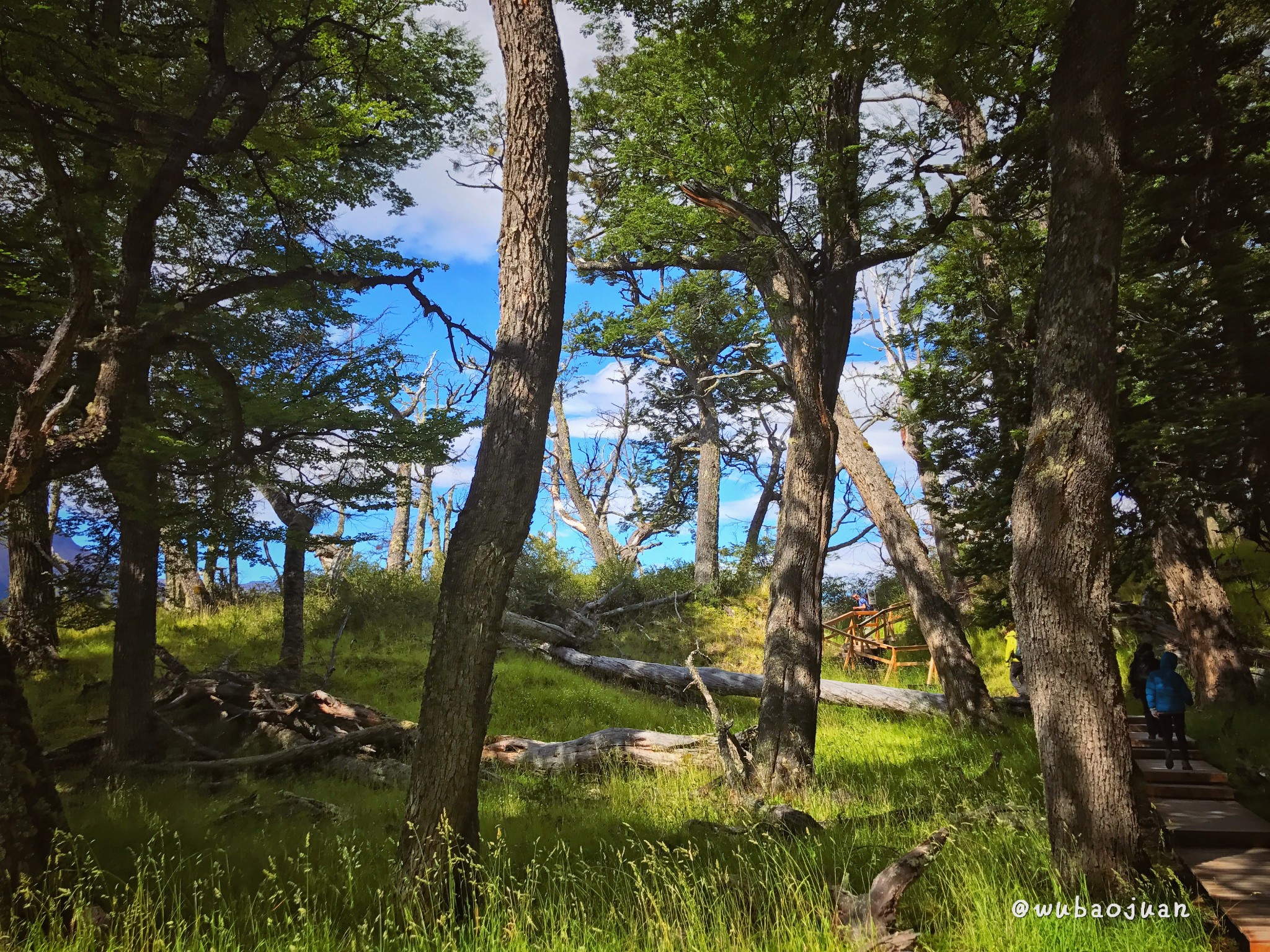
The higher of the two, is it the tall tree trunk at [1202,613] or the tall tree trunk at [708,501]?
the tall tree trunk at [708,501]

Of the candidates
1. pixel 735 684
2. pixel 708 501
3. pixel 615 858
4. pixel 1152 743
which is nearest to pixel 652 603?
pixel 708 501

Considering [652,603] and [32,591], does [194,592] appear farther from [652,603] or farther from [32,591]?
[652,603]

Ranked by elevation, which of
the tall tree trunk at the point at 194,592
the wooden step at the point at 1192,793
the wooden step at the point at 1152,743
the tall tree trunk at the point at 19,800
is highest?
the tall tree trunk at the point at 194,592

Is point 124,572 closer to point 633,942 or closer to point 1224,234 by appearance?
point 633,942

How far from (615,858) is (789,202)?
8.39m

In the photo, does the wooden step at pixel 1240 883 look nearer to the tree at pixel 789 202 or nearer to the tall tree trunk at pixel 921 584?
the tree at pixel 789 202

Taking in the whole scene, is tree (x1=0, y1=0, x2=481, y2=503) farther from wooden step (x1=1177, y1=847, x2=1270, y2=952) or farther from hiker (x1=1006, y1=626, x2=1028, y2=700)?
hiker (x1=1006, y1=626, x2=1028, y2=700)

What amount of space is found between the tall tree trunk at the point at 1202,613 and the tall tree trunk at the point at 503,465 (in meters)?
10.3

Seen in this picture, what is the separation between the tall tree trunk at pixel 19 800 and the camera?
13.5 feet

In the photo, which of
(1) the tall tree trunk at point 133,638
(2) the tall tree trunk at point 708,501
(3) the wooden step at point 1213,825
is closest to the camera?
(3) the wooden step at point 1213,825

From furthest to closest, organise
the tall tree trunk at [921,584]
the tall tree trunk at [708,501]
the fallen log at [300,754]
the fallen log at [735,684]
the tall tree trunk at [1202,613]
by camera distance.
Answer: the tall tree trunk at [708,501]
the fallen log at [735,684]
the tall tree trunk at [921,584]
the tall tree trunk at [1202,613]
the fallen log at [300,754]

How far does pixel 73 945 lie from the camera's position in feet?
11.5

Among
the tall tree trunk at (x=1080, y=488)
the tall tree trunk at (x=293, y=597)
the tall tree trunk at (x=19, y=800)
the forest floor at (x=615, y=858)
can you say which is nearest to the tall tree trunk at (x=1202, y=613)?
the forest floor at (x=615, y=858)

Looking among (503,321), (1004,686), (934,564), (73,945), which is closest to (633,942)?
(73,945)
